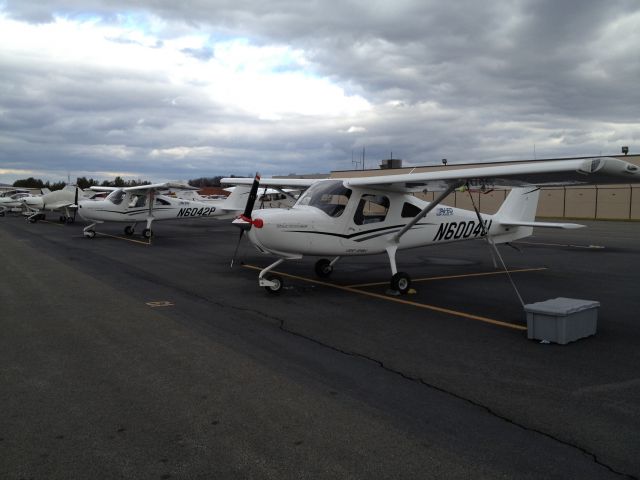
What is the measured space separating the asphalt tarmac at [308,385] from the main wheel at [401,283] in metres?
0.30

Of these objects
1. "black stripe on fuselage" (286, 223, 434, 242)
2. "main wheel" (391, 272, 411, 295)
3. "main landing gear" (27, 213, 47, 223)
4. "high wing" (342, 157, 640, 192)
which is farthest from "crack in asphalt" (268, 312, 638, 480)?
"main landing gear" (27, 213, 47, 223)

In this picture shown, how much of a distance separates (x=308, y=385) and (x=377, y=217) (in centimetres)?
654

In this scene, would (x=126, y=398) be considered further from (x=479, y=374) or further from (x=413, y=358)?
(x=479, y=374)

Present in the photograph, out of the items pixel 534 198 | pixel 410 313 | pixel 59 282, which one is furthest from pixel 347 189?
pixel 59 282

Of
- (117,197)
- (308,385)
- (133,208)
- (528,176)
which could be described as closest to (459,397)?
(308,385)

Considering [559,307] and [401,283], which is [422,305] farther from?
[559,307]

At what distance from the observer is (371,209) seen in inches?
450

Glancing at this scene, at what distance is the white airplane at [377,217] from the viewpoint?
9.51 metres

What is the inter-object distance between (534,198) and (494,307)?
18.9 feet

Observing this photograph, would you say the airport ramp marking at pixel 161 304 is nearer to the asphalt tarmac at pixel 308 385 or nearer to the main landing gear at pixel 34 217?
the asphalt tarmac at pixel 308 385

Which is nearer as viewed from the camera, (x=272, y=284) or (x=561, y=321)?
(x=561, y=321)

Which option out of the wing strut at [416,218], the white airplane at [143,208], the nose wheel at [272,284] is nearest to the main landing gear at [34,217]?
the white airplane at [143,208]

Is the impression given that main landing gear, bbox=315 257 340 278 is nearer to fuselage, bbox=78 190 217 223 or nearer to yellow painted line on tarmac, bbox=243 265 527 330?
yellow painted line on tarmac, bbox=243 265 527 330

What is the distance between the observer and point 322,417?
4.48 m
